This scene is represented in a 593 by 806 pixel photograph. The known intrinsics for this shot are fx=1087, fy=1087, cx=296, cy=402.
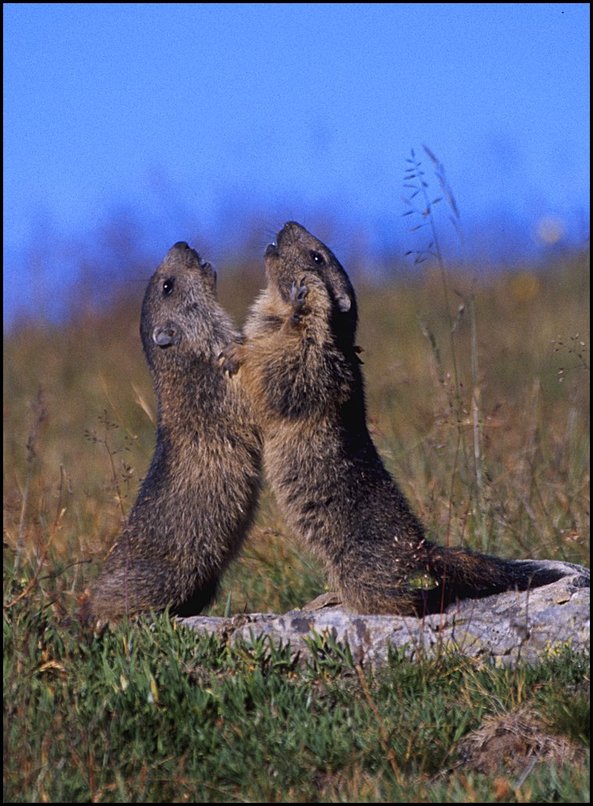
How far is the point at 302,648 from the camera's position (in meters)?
4.36

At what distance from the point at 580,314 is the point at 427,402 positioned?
11.1ft

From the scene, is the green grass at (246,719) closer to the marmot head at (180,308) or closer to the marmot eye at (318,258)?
the marmot head at (180,308)

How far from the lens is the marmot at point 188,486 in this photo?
486 centimetres

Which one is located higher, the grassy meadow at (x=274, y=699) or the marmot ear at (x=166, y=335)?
the marmot ear at (x=166, y=335)

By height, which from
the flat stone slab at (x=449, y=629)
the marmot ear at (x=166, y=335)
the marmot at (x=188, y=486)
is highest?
the marmot ear at (x=166, y=335)

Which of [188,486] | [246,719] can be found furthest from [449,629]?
[188,486]

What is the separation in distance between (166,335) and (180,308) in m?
0.17

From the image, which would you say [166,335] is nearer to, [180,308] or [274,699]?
[180,308]

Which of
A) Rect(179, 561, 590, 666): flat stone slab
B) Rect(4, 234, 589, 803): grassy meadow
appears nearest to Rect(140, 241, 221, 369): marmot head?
Rect(4, 234, 589, 803): grassy meadow

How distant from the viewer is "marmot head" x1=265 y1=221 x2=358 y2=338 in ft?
17.2

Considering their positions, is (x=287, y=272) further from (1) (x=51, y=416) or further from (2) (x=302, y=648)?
(1) (x=51, y=416)

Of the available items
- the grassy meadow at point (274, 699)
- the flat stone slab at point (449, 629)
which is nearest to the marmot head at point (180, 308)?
the grassy meadow at point (274, 699)

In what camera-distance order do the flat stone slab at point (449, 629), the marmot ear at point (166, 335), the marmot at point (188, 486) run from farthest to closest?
the marmot ear at point (166, 335), the marmot at point (188, 486), the flat stone slab at point (449, 629)

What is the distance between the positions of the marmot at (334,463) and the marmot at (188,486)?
0.47ft
